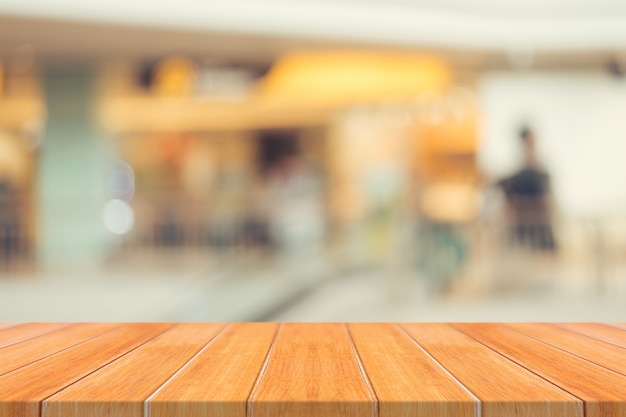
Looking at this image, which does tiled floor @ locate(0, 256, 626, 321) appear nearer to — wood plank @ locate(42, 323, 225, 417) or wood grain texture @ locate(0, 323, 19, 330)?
wood grain texture @ locate(0, 323, 19, 330)

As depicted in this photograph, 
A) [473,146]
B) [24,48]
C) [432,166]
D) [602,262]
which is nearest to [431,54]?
[473,146]

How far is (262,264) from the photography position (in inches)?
265

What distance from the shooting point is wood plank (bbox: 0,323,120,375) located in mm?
1200

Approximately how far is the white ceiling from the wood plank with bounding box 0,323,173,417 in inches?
282

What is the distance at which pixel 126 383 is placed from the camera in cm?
102

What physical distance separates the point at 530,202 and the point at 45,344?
16.1 ft

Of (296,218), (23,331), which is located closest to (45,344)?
(23,331)

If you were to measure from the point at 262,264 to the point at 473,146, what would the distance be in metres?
5.98

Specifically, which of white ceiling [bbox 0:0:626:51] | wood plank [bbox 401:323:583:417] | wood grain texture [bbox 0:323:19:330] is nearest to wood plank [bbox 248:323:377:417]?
wood plank [bbox 401:323:583:417]

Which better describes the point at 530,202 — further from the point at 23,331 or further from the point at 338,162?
the point at 338,162

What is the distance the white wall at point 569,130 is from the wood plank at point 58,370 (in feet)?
32.7

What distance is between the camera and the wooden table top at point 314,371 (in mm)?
923

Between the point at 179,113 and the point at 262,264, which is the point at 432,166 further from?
the point at 262,264

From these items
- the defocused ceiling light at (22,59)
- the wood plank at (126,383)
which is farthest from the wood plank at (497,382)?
the defocused ceiling light at (22,59)
